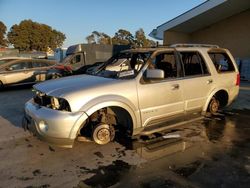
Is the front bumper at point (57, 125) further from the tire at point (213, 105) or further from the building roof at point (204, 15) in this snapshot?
the building roof at point (204, 15)

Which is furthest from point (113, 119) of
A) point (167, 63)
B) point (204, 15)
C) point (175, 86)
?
point (204, 15)

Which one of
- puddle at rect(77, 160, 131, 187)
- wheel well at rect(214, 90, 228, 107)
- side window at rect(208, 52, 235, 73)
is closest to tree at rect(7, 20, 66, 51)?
side window at rect(208, 52, 235, 73)

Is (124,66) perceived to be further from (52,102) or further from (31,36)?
(31,36)

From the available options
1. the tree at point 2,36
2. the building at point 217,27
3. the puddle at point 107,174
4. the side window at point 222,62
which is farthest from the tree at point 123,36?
the puddle at point 107,174

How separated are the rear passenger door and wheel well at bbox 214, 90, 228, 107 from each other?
0.77 m

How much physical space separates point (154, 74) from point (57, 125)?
188cm

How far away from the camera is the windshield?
4793 mm

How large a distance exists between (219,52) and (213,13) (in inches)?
366

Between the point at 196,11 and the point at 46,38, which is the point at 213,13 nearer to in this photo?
the point at 196,11

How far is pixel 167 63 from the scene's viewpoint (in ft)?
18.5

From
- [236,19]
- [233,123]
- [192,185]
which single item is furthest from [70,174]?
[236,19]

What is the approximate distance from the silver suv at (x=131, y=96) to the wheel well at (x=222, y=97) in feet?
0.39

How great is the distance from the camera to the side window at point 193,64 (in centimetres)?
553

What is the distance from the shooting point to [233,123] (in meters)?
6.26
